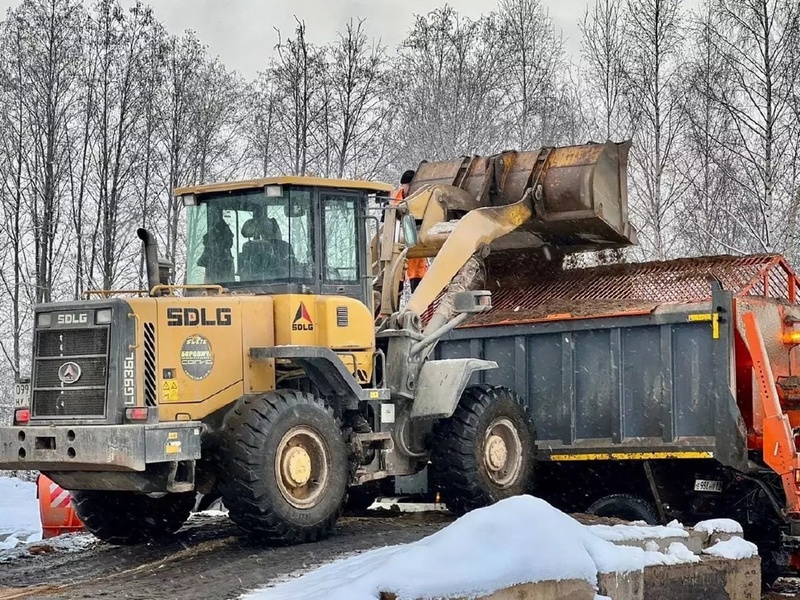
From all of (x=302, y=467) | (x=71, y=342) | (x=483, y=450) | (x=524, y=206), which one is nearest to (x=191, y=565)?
(x=302, y=467)

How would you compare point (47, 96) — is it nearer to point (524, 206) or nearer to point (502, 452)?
point (524, 206)

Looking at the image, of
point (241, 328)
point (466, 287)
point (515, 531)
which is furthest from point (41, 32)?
point (515, 531)

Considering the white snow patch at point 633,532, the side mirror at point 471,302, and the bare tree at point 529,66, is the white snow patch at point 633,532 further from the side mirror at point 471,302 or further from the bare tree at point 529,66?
the bare tree at point 529,66

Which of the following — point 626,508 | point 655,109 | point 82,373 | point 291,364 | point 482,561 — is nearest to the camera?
point 482,561

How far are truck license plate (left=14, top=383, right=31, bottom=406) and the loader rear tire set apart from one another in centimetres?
88

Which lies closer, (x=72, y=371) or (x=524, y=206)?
(x=72, y=371)

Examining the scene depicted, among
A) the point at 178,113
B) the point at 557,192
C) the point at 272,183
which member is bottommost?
the point at 272,183

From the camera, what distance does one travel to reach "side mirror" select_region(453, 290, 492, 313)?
9.84 metres

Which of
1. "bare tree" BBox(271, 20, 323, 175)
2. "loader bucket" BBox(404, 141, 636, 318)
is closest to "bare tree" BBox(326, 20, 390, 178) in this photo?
"bare tree" BBox(271, 20, 323, 175)

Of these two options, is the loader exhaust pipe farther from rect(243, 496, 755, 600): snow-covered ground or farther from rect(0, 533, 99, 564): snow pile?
rect(243, 496, 755, 600): snow-covered ground

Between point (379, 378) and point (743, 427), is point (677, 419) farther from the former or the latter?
point (379, 378)

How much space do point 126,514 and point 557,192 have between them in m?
Result: 5.15

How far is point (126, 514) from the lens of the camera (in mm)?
8859

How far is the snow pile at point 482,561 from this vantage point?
217 inches
